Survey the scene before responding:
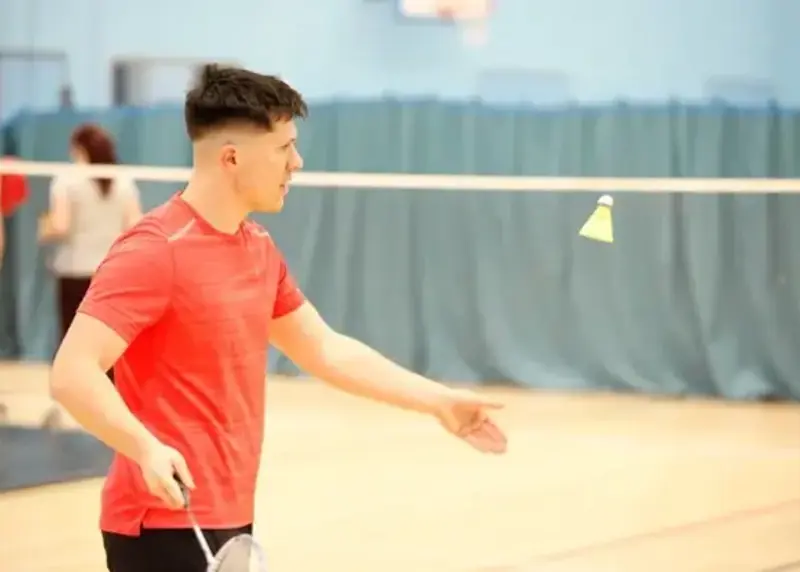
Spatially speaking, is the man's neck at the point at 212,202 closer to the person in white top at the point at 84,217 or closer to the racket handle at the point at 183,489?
the racket handle at the point at 183,489

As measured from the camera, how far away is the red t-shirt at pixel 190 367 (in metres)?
3.08

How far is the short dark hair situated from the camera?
311cm

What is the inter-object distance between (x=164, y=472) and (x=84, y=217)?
19.2ft

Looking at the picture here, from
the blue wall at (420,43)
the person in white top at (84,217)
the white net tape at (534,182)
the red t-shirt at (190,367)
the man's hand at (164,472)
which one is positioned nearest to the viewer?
the man's hand at (164,472)

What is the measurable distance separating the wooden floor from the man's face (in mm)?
2772

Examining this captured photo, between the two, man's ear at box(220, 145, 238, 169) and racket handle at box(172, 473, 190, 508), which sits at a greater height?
man's ear at box(220, 145, 238, 169)

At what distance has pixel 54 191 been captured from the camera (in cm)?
846

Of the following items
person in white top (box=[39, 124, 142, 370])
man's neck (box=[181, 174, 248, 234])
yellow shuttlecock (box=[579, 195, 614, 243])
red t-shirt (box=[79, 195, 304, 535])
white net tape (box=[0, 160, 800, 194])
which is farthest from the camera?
person in white top (box=[39, 124, 142, 370])

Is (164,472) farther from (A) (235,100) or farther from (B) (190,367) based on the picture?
(A) (235,100)

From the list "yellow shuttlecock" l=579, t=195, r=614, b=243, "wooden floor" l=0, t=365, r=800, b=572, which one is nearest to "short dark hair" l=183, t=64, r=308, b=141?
"yellow shuttlecock" l=579, t=195, r=614, b=243

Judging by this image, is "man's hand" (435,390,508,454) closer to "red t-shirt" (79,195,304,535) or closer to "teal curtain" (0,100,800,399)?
"red t-shirt" (79,195,304,535)

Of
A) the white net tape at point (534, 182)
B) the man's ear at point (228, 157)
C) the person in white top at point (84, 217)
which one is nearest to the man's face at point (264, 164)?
the man's ear at point (228, 157)

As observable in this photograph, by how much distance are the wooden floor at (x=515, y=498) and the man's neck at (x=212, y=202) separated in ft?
9.07

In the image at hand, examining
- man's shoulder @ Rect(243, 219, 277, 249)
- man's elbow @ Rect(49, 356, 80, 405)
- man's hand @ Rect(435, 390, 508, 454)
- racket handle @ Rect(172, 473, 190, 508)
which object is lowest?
man's hand @ Rect(435, 390, 508, 454)
